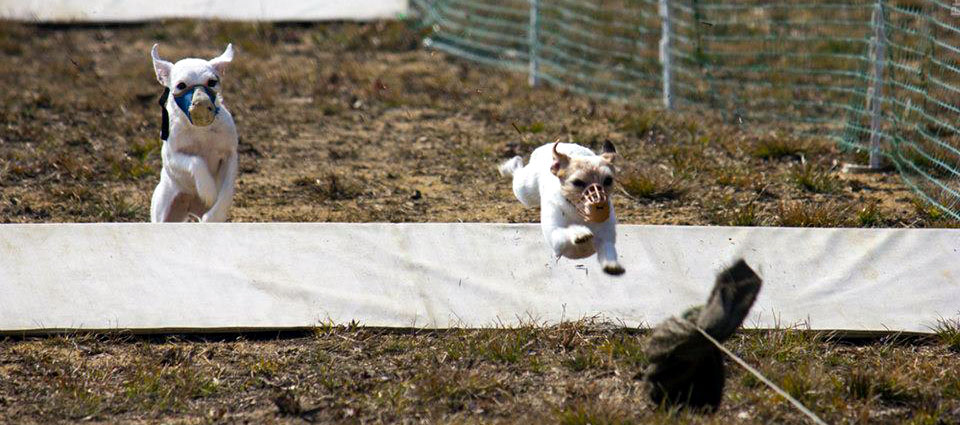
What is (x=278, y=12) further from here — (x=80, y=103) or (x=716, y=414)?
(x=716, y=414)

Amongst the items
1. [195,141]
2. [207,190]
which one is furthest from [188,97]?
[207,190]

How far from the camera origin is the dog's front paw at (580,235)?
4398mm

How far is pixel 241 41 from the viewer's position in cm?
1316

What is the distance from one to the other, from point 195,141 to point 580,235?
2680mm

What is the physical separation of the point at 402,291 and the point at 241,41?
25.0 feet

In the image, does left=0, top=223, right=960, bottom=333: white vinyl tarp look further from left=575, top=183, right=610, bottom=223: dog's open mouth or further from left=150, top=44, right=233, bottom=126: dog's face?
left=575, top=183, right=610, bottom=223: dog's open mouth

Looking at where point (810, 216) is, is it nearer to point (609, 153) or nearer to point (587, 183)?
point (609, 153)

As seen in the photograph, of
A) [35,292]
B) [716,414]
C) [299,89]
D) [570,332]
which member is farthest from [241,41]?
[716,414]

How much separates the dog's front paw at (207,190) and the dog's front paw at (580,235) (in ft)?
8.49

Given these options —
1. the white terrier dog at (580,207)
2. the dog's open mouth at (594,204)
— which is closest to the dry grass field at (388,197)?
the white terrier dog at (580,207)

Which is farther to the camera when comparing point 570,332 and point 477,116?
point 477,116

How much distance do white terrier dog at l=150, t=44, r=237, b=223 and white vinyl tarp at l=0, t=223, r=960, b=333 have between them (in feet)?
0.66

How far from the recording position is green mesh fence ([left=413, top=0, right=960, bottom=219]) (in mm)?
8715

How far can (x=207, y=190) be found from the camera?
250 inches
